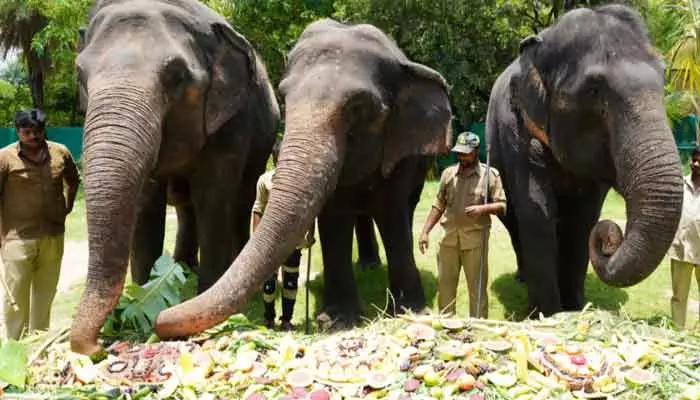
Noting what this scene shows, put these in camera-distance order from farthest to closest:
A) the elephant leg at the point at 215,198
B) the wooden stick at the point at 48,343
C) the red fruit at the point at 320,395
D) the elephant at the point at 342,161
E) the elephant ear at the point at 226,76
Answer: the elephant leg at the point at 215,198 < the elephant ear at the point at 226,76 < the elephant at the point at 342,161 < the wooden stick at the point at 48,343 < the red fruit at the point at 320,395

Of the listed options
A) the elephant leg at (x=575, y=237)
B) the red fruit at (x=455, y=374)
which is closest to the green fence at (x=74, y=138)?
the elephant leg at (x=575, y=237)

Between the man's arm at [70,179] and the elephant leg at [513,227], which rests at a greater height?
the man's arm at [70,179]

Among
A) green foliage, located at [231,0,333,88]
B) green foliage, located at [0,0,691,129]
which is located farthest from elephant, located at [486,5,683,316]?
green foliage, located at [231,0,333,88]

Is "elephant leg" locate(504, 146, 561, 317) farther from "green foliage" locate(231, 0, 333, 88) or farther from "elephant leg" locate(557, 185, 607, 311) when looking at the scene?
"green foliage" locate(231, 0, 333, 88)

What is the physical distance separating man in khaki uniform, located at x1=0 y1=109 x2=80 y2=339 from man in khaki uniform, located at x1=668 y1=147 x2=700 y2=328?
487 cm

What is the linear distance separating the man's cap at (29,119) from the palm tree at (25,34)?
72.1ft

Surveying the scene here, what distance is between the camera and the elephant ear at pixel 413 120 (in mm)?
5086

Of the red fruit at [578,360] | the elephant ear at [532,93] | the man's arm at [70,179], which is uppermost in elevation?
the elephant ear at [532,93]

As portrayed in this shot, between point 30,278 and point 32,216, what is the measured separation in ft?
1.63

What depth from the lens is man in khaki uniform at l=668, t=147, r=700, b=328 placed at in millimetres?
5250

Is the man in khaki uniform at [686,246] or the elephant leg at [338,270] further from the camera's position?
the elephant leg at [338,270]

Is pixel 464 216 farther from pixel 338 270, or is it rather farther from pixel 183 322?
pixel 183 322

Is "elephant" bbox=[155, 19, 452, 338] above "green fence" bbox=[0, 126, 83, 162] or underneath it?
underneath

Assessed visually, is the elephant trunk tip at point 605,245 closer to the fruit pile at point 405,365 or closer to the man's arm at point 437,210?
the fruit pile at point 405,365
